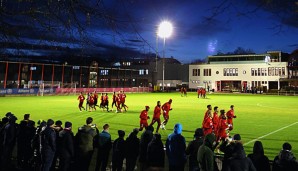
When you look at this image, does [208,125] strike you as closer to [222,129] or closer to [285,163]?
[222,129]

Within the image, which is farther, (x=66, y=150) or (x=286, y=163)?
(x=66, y=150)

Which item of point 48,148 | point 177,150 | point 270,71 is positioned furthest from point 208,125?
point 270,71

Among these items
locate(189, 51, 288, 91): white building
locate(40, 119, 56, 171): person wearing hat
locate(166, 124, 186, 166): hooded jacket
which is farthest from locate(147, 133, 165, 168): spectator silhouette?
locate(189, 51, 288, 91): white building

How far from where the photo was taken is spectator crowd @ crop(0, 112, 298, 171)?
20.6 feet

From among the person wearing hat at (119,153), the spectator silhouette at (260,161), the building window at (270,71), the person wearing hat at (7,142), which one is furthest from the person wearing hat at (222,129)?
the building window at (270,71)

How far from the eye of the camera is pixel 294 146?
1354 centimetres

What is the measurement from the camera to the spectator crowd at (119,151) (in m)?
6.28

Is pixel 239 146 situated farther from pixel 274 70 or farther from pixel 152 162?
pixel 274 70

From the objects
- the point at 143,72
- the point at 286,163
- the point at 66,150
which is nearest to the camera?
the point at 286,163

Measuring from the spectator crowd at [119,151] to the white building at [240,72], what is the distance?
257 feet

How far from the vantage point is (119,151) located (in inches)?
331

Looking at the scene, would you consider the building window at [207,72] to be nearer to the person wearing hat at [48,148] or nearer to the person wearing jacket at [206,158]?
the person wearing hat at [48,148]

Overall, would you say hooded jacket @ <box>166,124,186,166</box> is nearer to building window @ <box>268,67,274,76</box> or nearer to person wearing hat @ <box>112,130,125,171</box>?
person wearing hat @ <box>112,130,125,171</box>

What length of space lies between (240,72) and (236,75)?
150cm
